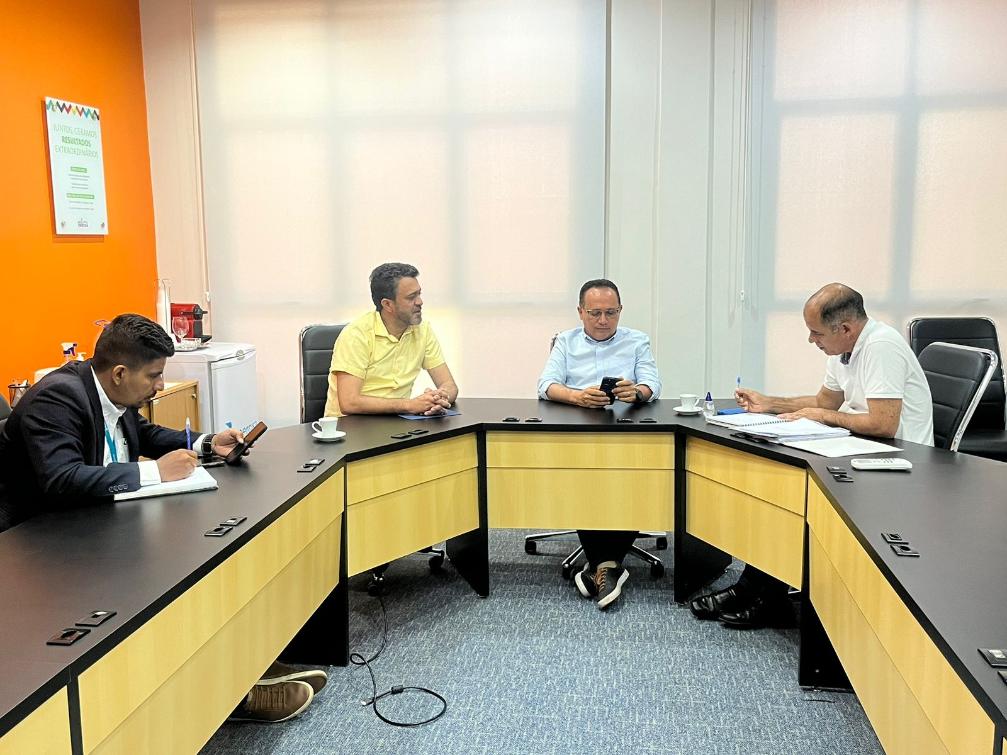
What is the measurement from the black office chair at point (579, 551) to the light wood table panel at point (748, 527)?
37cm

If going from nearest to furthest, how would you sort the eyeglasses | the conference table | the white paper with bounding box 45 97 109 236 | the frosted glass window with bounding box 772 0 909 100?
the conference table
the eyeglasses
the white paper with bounding box 45 97 109 236
the frosted glass window with bounding box 772 0 909 100

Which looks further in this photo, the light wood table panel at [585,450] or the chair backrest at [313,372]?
the chair backrest at [313,372]

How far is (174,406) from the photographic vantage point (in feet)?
13.9

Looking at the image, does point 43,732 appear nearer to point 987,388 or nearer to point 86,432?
point 86,432

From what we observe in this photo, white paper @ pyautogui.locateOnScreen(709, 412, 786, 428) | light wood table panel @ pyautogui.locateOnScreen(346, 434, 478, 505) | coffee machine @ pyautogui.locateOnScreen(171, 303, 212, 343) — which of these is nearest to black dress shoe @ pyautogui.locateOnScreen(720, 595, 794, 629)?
white paper @ pyautogui.locateOnScreen(709, 412, 786, 428)

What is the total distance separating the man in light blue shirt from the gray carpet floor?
0.44 feet

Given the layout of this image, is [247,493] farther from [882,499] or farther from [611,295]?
[611,295]

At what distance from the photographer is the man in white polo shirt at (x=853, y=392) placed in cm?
291

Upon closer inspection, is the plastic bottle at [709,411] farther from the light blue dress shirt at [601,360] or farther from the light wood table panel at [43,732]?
the light wood table panel at [43,732]

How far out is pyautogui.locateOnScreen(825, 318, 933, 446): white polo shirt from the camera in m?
2.91

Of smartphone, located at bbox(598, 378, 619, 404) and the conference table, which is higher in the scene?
smartphone, located at bbox(598, 378, 619, 404)

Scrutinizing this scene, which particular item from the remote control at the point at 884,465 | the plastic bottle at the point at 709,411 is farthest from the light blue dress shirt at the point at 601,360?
the remote control at the point at 884,465

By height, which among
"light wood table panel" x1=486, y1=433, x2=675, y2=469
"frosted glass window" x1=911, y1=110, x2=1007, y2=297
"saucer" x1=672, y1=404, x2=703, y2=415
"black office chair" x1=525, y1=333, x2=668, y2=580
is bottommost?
"black office chair" x1=525, y1=333, x2=668, y2=580

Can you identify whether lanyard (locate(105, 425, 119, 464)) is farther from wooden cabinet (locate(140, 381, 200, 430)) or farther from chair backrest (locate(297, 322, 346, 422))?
wooden cabinet (locate(140, 381, 200, 430))
